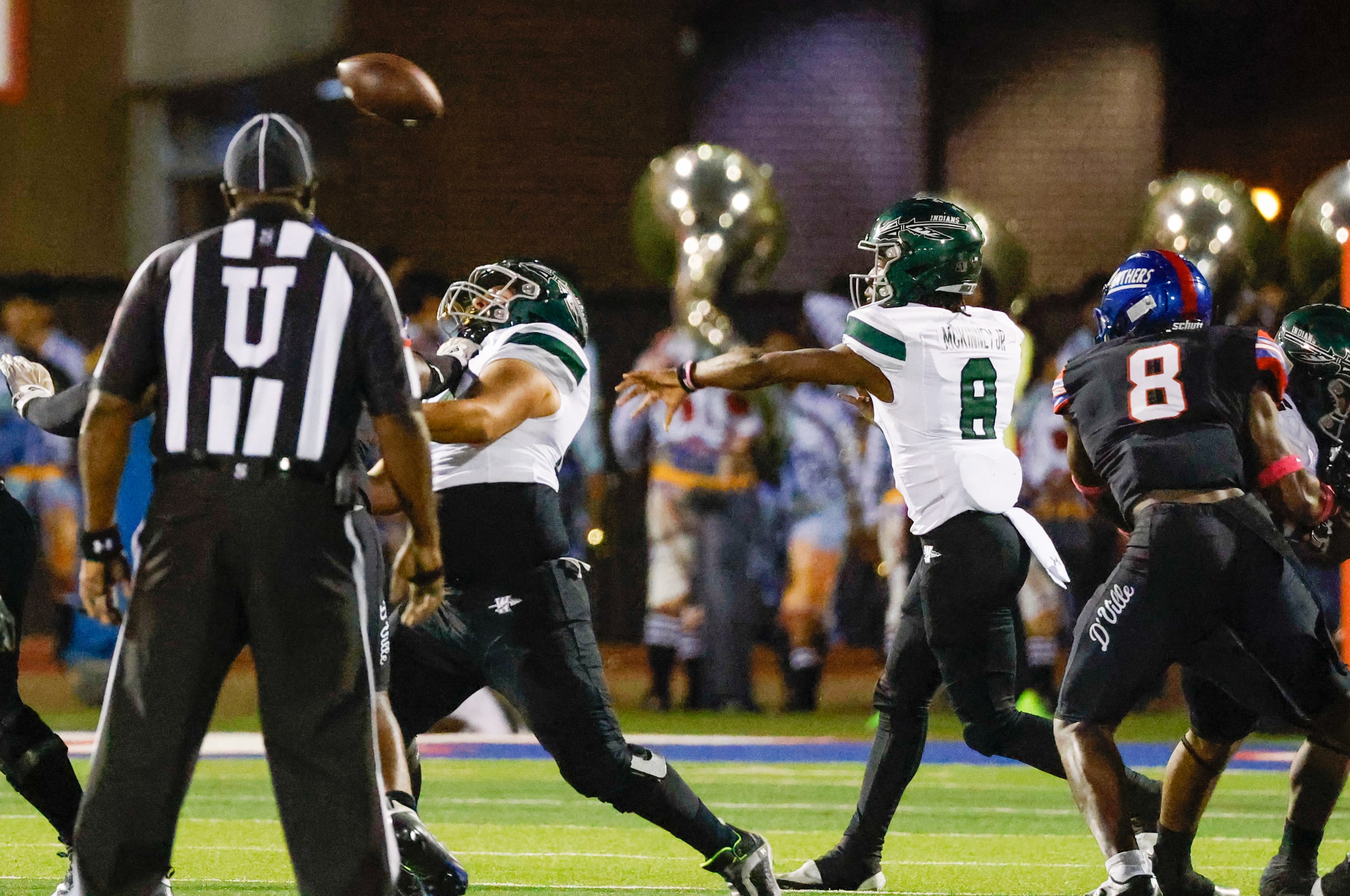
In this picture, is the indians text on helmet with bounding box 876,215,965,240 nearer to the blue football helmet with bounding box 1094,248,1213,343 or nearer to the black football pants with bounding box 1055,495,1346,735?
the blue football helmet with bounding box 1094,248,1213,343

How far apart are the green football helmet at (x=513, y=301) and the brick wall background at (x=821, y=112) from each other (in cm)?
1252

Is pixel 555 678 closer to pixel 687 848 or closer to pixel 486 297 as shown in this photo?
pixel 486 297

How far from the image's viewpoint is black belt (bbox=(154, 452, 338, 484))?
3904 mm

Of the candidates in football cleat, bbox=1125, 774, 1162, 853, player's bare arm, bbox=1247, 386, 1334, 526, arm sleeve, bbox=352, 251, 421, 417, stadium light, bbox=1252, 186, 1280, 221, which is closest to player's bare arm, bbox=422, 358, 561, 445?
arm sleeve, bbox=352, 251, 421, 417

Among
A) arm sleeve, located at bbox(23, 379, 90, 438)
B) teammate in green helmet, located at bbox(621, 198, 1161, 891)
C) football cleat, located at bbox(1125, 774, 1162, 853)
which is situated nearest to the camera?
arm sleeve, located at bbox(23, 379, 90, 438)

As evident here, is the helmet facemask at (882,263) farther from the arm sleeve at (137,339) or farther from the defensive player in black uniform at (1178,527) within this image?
the arm sleeve at (137,339)

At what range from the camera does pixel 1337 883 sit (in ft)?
18.1

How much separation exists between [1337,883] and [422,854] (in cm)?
247

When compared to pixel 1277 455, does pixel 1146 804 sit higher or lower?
lower

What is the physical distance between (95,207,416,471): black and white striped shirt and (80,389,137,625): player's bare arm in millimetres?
42

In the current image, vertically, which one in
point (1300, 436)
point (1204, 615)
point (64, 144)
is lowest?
point (1204, 615)

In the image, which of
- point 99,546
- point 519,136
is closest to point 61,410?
point 99,546

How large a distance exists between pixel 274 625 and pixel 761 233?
29.4ft

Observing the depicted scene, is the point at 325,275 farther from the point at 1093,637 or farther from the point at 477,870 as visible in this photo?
the point at 477,870
